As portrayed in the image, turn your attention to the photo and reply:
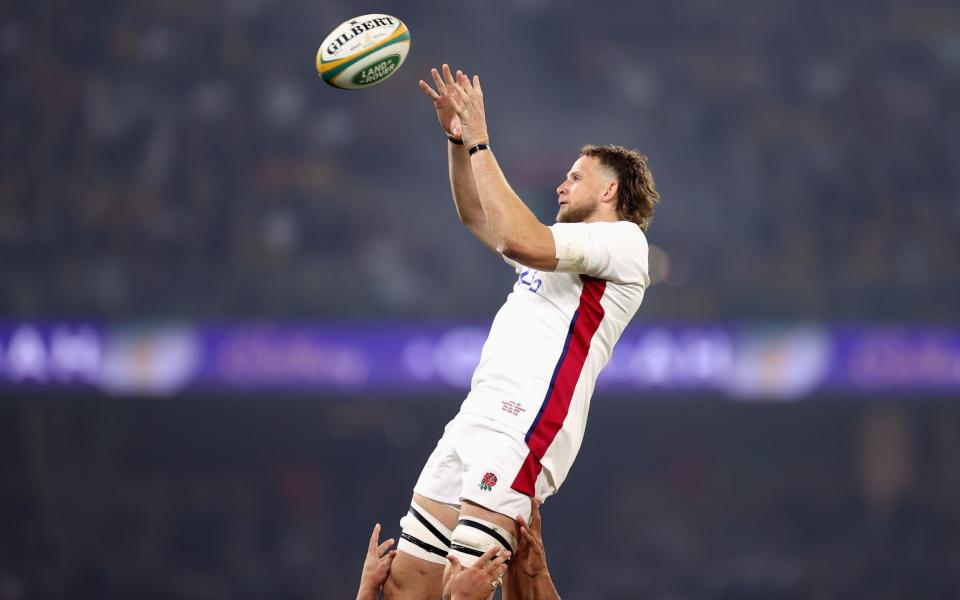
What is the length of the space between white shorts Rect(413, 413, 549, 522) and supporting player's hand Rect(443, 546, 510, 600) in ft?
0.54

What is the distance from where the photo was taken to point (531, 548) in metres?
3.79

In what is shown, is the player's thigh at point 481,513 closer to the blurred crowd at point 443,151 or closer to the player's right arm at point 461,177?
the player's right arm at point 461,177

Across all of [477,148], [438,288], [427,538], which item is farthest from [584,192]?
[438,288]

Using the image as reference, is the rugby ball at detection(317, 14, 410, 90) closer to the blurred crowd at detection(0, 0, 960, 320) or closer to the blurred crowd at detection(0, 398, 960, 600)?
the blurred crowd at detection(0, 398, 960, 600)

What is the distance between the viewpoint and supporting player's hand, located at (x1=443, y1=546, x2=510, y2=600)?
3.54 metres

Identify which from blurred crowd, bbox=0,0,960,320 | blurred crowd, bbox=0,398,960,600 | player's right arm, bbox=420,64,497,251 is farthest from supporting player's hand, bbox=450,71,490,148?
blurred crowd, bbox=0,0,960,320

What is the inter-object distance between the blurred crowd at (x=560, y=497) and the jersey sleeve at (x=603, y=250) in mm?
7142

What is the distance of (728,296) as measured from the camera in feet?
38.8

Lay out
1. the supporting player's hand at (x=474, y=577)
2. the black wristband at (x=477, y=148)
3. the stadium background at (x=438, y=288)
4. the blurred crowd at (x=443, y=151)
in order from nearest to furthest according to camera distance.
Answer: the supporting player's hand at (x=474, y=577) < the black wristband at (x=477, y=148) < the stadium background at (x=438, y=288) < the blurred crowd at (x=443, y=151)

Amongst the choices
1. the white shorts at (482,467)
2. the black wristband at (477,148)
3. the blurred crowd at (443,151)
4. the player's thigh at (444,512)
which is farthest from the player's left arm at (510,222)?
the blurred crowd at (443,151)

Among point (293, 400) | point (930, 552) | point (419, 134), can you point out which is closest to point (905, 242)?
point (930, 552)

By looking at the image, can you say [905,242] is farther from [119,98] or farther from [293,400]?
[119,98]

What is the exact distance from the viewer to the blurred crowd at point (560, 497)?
35.2 ft

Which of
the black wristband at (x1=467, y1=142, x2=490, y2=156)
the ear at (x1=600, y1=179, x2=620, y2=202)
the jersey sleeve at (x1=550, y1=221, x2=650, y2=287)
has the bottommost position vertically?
the jersey sleeve at (x1=550, y1=221, x2=650, y2=287)
